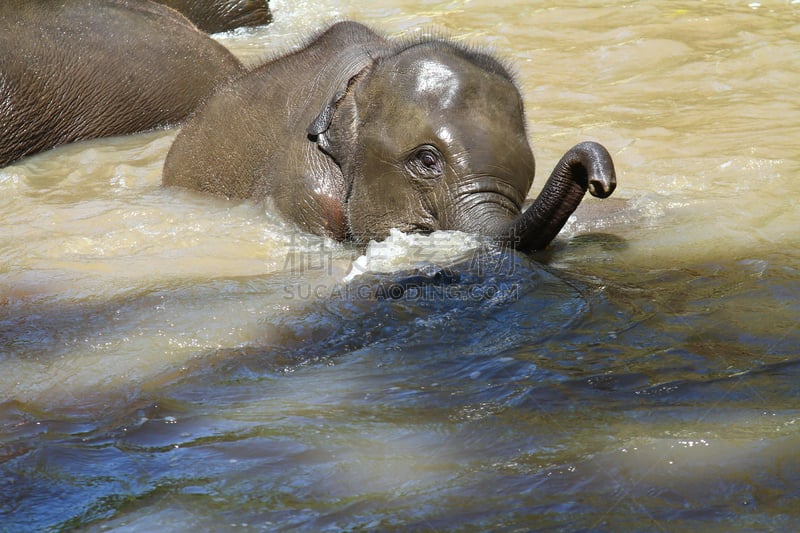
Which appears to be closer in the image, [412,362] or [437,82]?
[412,362]

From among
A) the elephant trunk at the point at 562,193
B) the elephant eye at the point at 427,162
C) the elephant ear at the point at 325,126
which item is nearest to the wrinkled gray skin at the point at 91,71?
the elephant ear at the point at 325,126

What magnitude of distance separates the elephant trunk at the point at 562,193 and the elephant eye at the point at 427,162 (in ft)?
2.07

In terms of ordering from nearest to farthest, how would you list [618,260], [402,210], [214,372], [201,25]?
[214,372] → [618,260] → [402,210] → [201,25]

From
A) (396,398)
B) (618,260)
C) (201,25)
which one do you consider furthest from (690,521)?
(201,25)

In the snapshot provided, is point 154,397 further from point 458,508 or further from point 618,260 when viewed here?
point 618,260

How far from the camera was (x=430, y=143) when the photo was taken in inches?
218

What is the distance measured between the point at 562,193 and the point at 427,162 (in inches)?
42.4

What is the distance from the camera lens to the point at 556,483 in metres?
3.07

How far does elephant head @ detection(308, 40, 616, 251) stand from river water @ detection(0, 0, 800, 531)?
0.69ft

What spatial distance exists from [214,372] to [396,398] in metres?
0.83

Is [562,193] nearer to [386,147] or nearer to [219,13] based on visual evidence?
[386,147]

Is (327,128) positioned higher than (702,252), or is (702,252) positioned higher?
(327,128)

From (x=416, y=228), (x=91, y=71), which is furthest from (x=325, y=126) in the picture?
(x=91, y=71)

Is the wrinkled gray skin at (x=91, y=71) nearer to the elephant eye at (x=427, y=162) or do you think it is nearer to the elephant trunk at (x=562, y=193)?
the elephant eye at (x=427, y=162)
